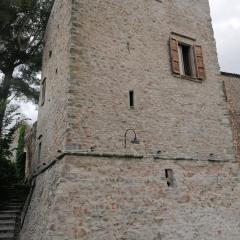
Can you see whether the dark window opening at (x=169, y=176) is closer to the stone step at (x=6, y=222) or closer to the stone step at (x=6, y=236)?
the stone step at (x=6, y=236)

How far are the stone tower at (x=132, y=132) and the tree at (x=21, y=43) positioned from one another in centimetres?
456

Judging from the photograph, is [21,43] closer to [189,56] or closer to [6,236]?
[189,56]

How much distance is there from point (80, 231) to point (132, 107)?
404cm

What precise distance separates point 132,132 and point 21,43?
9913 mm

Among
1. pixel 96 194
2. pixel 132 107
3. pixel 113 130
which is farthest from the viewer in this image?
pixel 132 107

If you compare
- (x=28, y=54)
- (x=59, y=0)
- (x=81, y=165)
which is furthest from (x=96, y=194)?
(x=28, y=54)

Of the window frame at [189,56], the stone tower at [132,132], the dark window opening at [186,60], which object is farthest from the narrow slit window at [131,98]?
the dark window opening at [186,60]

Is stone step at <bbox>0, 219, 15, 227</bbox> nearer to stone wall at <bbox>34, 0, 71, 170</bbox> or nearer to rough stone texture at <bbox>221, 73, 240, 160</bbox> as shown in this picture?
stone wall at <bbox>34, 0, 71, 170</bbox>

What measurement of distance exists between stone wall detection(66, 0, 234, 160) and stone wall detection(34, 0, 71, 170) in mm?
550

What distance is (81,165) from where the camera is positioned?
26.8ft

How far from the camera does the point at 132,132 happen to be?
930cm

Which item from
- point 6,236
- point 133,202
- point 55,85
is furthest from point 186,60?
point 6,236

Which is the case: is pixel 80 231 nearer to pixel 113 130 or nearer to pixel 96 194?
pixel 96 194

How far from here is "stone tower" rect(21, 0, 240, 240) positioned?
809 cm
